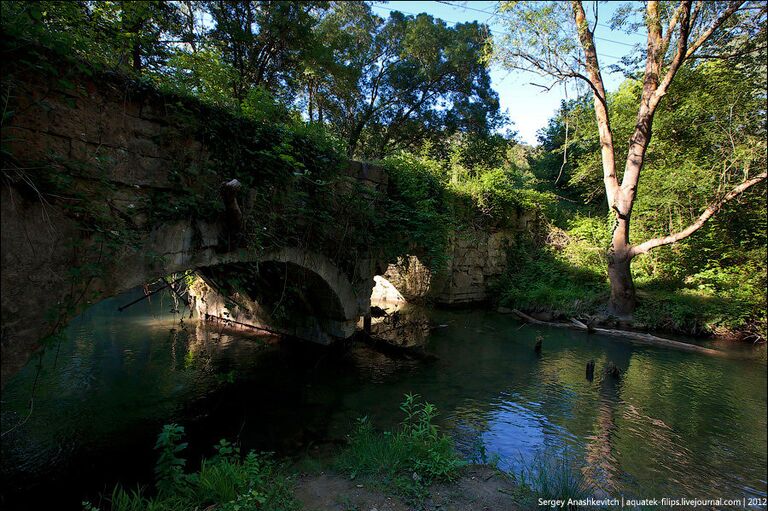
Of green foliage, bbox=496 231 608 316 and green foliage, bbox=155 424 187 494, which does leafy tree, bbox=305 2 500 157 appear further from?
green foliage, bbox=155 424 187 494

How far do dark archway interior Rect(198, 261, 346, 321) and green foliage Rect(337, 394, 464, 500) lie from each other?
2.57m

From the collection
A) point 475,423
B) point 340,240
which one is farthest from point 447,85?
point 475,423

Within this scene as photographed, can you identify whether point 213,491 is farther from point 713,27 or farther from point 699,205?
point 699,205

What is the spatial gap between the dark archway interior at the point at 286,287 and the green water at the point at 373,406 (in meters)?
0.76

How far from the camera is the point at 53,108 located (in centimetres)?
265

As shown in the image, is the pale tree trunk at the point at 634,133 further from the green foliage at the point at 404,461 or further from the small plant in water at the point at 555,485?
the green foliage at the point at 404,461

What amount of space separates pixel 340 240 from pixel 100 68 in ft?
11.8

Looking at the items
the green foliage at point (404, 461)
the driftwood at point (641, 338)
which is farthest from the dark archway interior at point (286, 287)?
the driftwood at point (641, 338)

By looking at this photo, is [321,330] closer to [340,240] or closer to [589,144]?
[340,240]

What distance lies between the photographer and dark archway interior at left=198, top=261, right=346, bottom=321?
5699 mm

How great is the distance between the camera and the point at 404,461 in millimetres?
3271

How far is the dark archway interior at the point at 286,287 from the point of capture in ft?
18.7

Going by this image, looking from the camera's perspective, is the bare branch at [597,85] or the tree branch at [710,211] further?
the bare branch at [597,85]

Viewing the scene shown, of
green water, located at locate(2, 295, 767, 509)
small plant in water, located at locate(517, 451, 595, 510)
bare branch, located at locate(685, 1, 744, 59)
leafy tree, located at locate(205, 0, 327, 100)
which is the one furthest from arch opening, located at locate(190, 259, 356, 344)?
bare branch, located at locate(685, 1, 744, 59)
